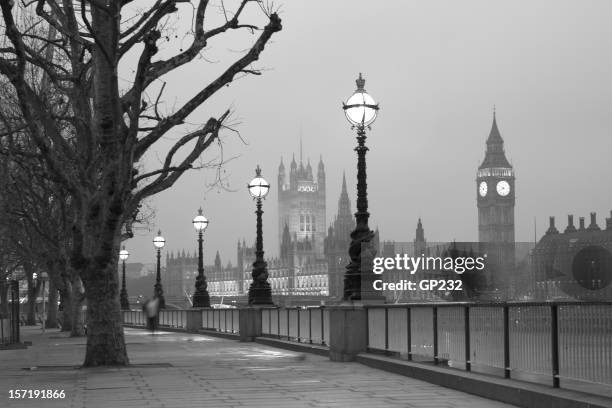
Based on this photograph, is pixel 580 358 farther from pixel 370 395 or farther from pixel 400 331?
pixel 400 331

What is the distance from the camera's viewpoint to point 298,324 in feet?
91.1

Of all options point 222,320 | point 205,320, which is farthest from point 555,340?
point 205,320

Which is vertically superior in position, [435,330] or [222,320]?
[435,330]

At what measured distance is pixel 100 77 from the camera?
20.7 meters

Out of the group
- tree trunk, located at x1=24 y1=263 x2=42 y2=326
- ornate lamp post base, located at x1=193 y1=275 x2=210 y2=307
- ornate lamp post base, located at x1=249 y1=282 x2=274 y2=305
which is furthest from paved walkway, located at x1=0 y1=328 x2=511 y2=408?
tree trunk, located at x1=24 y1=263 x2=42 y2=326

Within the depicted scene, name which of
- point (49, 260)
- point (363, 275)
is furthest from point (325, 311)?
point (49, 260)

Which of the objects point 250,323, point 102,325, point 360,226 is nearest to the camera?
point 102,325

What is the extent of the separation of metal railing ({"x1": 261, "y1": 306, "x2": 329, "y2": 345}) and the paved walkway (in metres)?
1.26

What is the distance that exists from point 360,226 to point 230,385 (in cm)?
667

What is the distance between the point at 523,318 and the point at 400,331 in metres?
5.73

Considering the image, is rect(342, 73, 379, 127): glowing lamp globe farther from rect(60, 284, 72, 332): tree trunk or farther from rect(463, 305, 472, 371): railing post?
rect(60, 284, 72, 332): tree trunk

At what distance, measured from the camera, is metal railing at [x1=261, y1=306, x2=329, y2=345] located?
82.5 feet

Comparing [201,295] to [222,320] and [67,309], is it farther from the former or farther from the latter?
[67,309]

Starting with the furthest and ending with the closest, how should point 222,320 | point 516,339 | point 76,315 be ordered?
point 76,315
point 222,320
point 516,339
